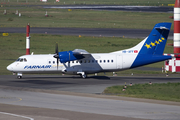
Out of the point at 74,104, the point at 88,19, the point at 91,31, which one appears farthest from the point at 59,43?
the point at 74,104

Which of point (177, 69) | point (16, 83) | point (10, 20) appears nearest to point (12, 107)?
point (16, 83)

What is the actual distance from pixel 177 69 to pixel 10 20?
66.5m

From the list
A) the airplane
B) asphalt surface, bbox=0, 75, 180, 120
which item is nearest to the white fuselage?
the airplane

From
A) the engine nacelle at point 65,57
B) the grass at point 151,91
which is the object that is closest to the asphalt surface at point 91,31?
the engine nacelle at point 65,57

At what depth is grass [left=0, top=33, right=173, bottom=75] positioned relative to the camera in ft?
192

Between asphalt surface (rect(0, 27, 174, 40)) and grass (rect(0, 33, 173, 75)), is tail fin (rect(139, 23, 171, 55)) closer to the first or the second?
grass (rect(0, 33, 173, 75))

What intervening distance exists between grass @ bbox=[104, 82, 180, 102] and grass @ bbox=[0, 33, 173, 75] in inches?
1063

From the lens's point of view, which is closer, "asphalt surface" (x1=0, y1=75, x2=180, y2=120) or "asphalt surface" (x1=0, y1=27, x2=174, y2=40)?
"asphalt surface" (x1=0, y1=75, x2=180, y2=120)

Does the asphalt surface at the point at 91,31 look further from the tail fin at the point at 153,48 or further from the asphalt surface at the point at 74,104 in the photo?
the asphalt surface at the point at 74,104

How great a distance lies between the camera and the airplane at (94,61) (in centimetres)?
3728

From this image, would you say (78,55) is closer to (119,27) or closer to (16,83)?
(16,83)

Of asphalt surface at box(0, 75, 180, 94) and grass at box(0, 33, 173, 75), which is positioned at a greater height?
grass at box(0, 33, 173, 75)

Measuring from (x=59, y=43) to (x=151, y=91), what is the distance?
38.8 meters

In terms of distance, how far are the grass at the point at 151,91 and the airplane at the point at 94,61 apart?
547cm
